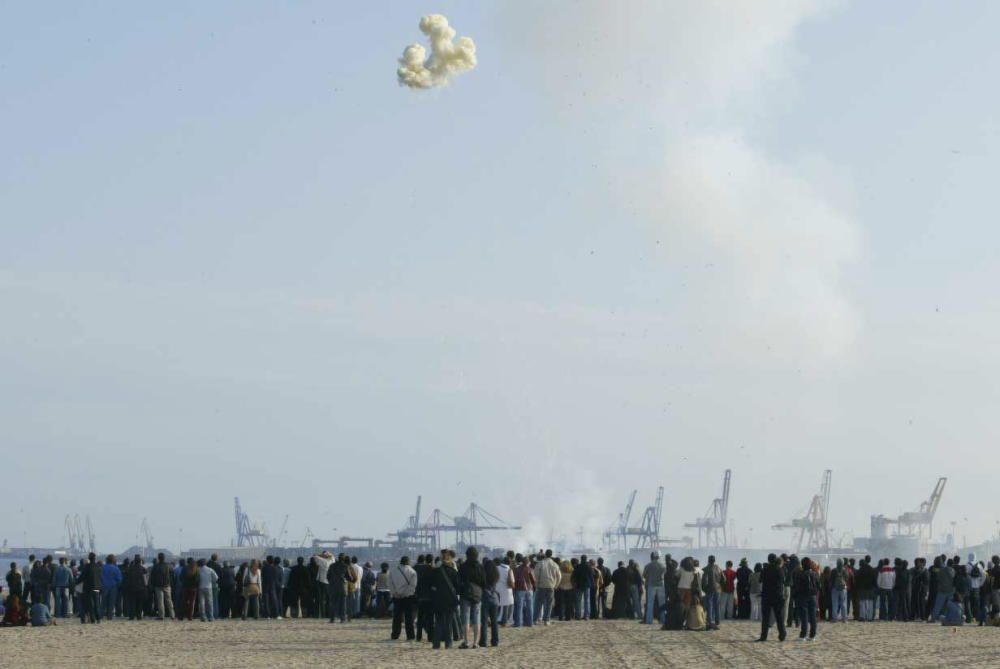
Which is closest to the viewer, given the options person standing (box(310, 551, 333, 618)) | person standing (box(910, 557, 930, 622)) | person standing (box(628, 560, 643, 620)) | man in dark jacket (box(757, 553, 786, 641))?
man in dark jacket (box(757, 553, 786, 641))

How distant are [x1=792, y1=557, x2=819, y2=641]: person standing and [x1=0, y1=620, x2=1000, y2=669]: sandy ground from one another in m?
0.53

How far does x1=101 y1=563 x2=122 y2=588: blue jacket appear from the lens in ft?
112

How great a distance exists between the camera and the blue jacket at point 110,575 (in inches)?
1342

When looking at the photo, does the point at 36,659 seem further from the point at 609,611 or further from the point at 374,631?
the point at 609,611

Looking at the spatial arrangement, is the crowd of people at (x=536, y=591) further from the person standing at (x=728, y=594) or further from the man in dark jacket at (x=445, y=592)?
the man in dark jacket at (x=445, y=592)

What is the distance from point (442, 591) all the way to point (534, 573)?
659 centimetres

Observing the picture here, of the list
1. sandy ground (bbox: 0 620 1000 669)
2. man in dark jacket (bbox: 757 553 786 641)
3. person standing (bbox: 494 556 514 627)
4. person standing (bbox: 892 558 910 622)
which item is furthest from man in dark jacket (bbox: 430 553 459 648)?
person standing (bbox: 892 558 910 622)

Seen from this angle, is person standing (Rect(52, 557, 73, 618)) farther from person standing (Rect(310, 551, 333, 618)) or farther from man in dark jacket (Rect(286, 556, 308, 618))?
person standing (Rect(310, 551, 333, 618))

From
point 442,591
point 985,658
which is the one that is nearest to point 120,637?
point 442,591

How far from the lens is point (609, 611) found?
35812 mm

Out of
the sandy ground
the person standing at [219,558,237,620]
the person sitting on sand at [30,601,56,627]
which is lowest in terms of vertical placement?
the sandy ground

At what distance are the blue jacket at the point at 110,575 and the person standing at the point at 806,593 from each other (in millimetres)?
16090

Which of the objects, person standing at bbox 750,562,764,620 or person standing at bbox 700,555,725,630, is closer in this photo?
person standing at bbox 700,555,725,630

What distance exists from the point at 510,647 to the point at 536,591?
7.00 metres
